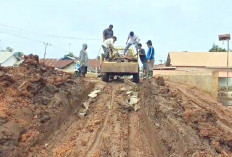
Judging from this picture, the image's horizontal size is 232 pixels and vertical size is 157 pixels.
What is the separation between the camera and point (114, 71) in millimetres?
18125

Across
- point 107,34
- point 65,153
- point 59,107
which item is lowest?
point 65,153

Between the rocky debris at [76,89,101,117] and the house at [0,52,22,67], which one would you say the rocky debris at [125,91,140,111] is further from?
the house at [0,52,22,67]

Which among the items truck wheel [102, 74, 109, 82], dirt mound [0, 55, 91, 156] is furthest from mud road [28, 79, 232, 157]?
truck wheel [102, 74, 109, 82]

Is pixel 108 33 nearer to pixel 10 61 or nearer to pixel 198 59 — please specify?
pixel 198 59

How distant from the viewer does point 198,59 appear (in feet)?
138

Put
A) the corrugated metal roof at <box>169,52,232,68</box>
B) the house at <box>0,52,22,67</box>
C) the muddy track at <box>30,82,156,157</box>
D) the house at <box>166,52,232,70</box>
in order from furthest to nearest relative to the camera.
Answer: the house at <box>0,52,22,67</box> < the corrugated metal roof at <box>169,52,232,68</box> < the house at <box>166,52,232,70</box> < the muddy track at <box>30,82,156,157</box>

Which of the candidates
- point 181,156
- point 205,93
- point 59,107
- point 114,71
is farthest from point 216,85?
point 181,156

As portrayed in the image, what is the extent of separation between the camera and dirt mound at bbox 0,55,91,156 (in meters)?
8.87

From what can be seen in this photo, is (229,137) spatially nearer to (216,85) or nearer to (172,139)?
(172,139)

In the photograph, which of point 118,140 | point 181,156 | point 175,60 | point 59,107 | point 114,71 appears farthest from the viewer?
point 175,60

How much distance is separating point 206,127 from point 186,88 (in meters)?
12.1

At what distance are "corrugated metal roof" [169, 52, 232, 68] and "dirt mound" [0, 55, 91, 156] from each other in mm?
28056

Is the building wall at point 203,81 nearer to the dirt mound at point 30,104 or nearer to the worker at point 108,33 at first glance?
the worker at point 108,33

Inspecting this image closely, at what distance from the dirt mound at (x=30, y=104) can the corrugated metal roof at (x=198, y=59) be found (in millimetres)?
28056
